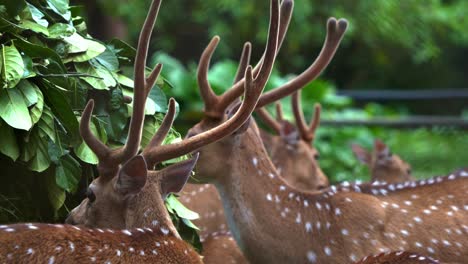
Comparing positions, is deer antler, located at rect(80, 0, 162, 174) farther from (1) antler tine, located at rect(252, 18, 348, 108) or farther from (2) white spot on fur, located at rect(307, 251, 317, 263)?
(2) white spot on fur, located at rect(307, 251, 317, 263)

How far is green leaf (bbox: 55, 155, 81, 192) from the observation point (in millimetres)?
4156

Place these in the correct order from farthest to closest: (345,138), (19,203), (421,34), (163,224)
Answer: (421,34), (345,138), (19,203), (163,224)

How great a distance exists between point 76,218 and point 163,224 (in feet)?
1.20

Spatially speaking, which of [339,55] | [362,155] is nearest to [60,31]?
[362,155]

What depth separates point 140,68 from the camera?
420 cm

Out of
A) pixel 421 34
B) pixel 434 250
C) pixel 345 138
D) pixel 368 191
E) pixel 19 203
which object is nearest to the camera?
pixel 19 203

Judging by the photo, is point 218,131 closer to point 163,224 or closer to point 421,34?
point 163,224

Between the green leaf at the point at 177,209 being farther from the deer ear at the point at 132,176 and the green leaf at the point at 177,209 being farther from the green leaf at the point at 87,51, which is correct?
the green leaf at the point at 87,51

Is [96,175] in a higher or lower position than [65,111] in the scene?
lower

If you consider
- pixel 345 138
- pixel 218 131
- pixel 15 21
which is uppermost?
pixel 15 21

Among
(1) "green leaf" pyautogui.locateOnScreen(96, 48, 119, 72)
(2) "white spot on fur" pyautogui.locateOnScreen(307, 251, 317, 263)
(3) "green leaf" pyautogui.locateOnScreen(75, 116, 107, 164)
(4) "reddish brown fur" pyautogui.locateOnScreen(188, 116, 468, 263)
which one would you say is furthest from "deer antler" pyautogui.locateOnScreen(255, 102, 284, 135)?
(3) "green leaf" pyautogui.locateOnScreen(75, 116, 107, 164)

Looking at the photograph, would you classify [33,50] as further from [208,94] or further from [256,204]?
[256,204]

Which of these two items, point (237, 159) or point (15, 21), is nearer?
point (15, 21)

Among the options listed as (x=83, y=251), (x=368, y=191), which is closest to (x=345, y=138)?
(x=368, y=191)
